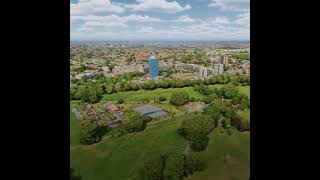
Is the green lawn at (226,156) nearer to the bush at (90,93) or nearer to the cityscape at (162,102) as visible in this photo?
the cityscape at (162,102)

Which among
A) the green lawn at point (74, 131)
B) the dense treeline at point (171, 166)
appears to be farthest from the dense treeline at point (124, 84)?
the dense treeline at point (171, 166)

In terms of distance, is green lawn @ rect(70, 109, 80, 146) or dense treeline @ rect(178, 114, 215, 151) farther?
dense treeline @ rect(178, 114, 215, 151)

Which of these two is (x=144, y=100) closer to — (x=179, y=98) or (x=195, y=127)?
(x=179, y=98)

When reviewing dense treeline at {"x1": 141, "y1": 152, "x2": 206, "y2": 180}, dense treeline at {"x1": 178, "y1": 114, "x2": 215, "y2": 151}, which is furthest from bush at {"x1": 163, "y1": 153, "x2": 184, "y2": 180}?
dense treeline at {"x1": 178, "y1": 114, "x2": 215, "y2": 151}

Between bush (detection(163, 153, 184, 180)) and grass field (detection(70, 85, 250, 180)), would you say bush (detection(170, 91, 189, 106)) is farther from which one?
bush (detection(163, 153, 184, 180))
